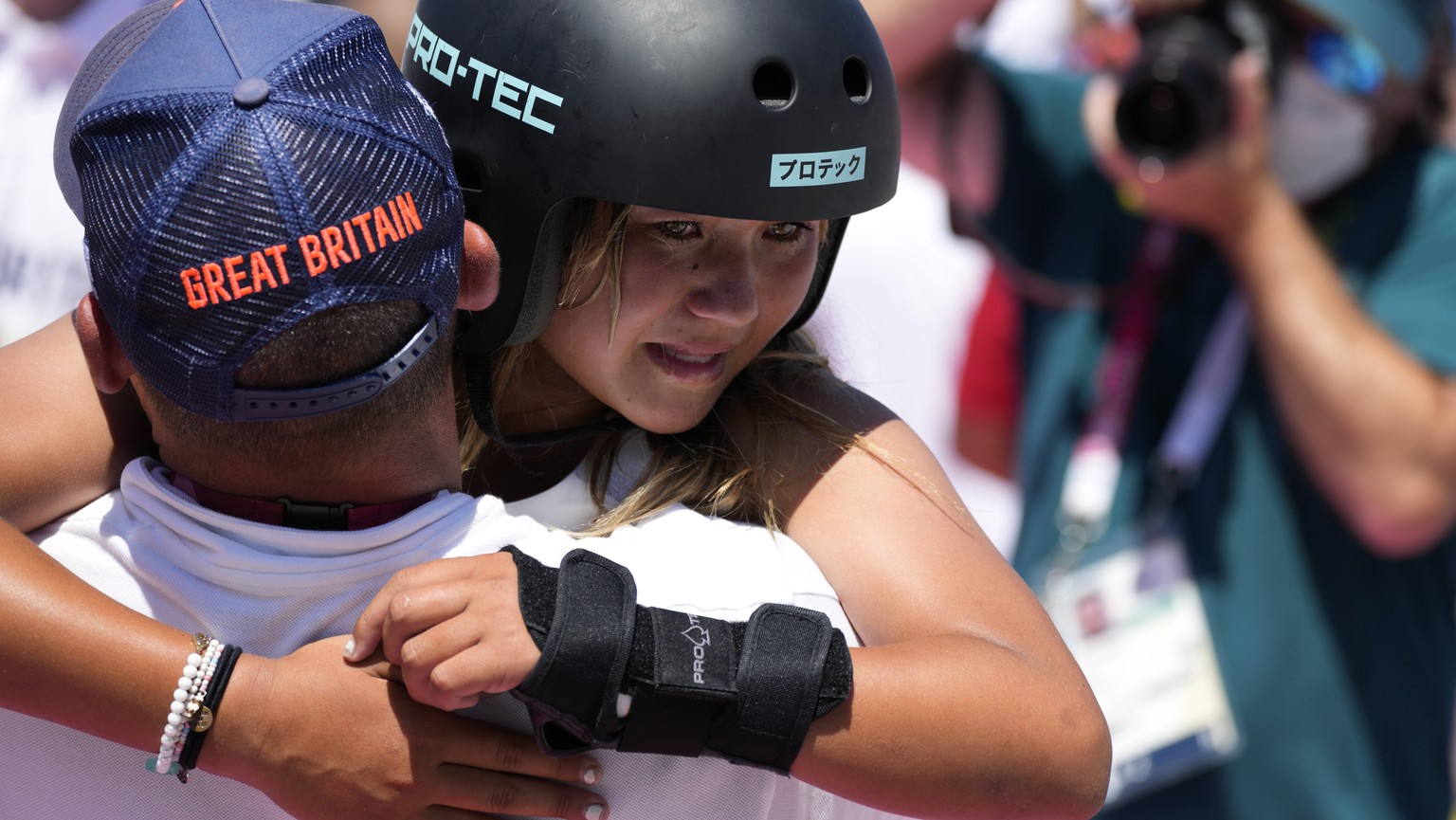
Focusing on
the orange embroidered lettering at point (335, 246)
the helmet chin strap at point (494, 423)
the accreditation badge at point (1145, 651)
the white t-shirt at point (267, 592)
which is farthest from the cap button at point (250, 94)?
the accreditation badge at point (1145, 651)

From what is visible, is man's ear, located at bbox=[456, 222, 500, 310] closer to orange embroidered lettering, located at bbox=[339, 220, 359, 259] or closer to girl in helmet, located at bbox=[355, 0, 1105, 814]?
orange embroidered lettering, located at bbox=[339, 220, 359, 259]

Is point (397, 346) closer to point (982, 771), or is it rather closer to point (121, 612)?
point (121, 612)

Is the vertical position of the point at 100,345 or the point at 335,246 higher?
Answer: the point at 335,246

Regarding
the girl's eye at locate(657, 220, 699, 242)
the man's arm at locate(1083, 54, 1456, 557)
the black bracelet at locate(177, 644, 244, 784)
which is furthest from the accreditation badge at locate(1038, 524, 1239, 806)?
the black bracelet at locate(177, 644, 244, 784)

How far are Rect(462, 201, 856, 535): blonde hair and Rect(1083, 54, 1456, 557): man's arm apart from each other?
1.62 m

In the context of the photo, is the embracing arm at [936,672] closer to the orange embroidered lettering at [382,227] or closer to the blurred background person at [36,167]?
the orange embroidered lettering at [382,227]

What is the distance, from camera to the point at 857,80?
2.17 m

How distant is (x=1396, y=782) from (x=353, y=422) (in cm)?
292

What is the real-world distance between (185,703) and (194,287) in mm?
427

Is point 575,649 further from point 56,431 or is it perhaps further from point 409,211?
point 56,431

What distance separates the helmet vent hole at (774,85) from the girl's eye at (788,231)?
182 mm

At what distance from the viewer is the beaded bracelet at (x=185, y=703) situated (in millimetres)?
1537

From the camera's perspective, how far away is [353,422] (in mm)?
1584

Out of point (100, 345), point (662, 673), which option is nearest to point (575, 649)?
point (662, 673)
